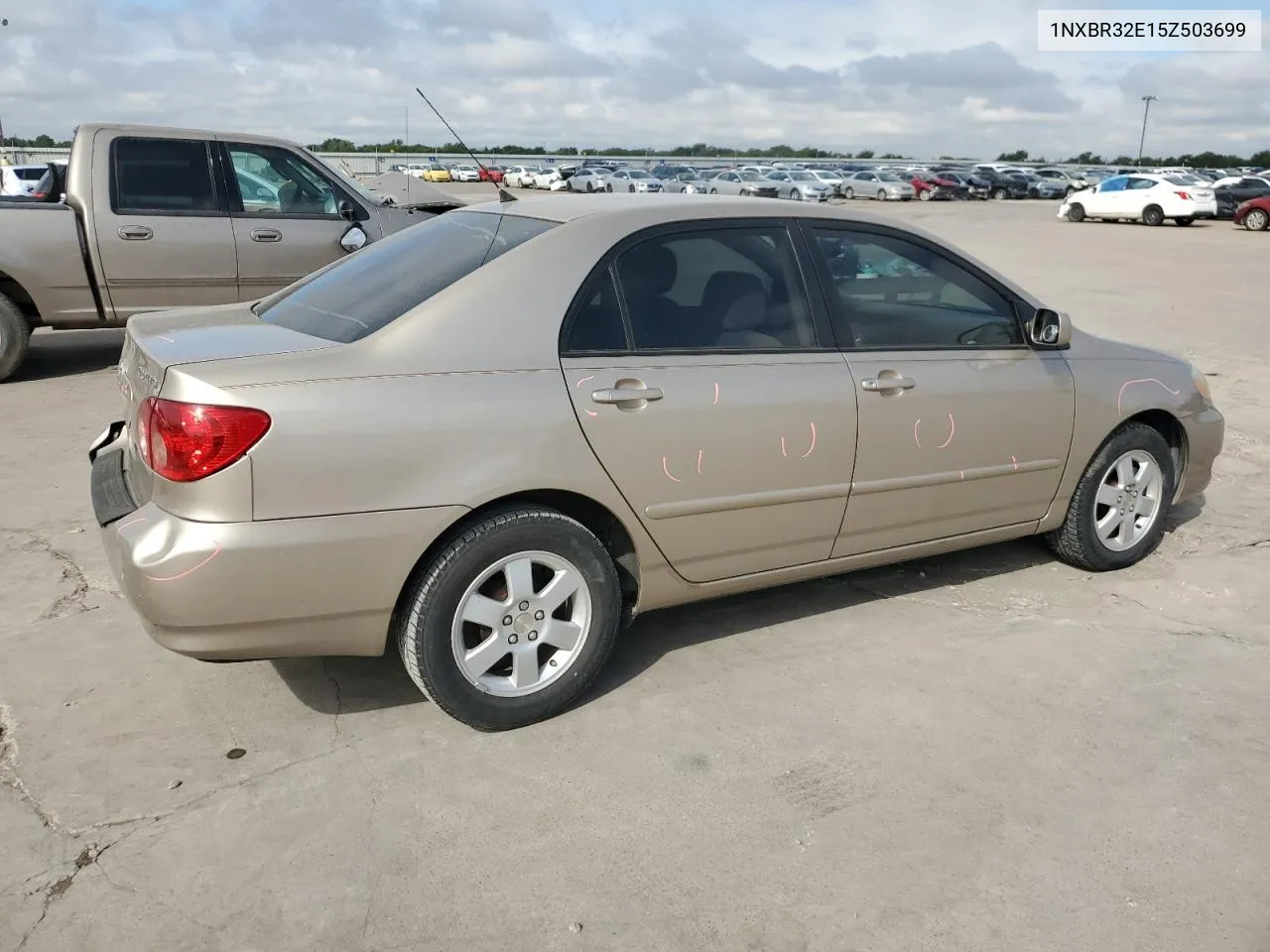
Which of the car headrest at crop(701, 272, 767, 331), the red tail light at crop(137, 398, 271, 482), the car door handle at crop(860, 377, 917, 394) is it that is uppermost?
the car headrest at crop(701, 272, 767, 331)

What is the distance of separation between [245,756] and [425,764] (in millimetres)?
547

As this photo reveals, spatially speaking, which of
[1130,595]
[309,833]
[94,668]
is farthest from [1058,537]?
[94,668]

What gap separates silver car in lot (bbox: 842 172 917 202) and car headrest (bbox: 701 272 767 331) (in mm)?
50024

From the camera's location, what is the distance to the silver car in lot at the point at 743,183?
4631cm

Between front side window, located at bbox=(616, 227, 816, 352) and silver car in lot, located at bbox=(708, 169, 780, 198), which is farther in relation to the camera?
silver car in lot, located at bbox=(708, 169, 780, 198)

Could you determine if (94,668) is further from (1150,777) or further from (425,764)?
(1150,777)

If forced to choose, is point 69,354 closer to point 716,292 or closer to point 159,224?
point 159,224

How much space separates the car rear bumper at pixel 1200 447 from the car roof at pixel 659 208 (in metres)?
Result: 1.87

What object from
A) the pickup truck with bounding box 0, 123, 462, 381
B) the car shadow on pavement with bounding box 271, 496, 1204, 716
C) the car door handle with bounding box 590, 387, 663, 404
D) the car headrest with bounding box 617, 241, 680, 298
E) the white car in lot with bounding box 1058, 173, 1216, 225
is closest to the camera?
the car door handle with bounding box 590, 387, 663, 404

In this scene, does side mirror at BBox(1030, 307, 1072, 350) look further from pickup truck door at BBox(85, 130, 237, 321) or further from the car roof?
pickup truck door at BBox(85, 130, 237, 321)

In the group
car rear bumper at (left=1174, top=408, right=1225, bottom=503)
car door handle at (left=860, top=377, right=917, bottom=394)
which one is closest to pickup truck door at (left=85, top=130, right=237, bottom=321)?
car door handle at (left=860, top=377, right=917, bottom=394)

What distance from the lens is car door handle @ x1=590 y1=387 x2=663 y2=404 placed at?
3.37m

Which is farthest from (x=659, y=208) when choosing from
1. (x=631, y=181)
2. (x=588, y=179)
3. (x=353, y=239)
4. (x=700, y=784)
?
(x=588, y=179)

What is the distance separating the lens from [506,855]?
2.81 meters
